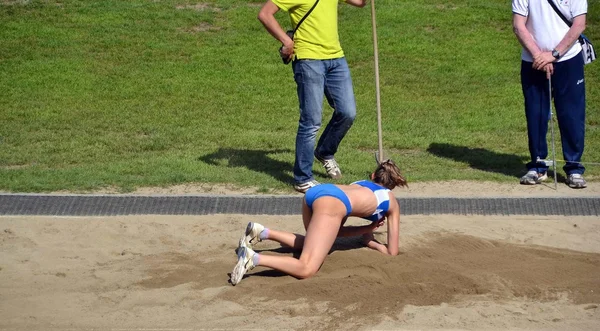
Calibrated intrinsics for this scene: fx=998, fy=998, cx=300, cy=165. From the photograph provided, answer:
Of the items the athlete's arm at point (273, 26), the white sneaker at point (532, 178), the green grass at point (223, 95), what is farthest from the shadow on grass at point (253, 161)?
the white sneaker at point (532, 178)

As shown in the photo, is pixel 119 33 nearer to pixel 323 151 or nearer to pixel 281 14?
pixel 281 14

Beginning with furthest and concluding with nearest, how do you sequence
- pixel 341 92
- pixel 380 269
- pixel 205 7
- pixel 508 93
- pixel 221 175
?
pixel 205 7 → pixel 508 93 → pixel 221 175 → pixel 341 92 → pixel 380 269

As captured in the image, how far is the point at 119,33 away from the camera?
16.4 meters

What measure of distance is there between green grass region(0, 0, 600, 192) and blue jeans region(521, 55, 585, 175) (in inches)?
16.1

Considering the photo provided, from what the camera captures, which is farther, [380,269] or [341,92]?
[341,92]

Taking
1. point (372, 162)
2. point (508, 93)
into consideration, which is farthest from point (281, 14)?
point (372, 162)

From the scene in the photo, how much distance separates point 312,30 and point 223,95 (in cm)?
489

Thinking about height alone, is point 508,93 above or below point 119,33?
below

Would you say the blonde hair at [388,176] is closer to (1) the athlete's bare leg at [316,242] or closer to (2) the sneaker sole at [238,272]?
(1) the athlete's bare leg at [316,242]

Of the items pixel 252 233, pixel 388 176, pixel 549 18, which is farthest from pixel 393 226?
pixel 549 18

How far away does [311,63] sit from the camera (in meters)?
9.11

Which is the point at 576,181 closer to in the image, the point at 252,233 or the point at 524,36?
the point at 524,36

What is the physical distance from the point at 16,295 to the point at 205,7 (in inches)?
446

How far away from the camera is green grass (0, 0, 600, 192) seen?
10.5m
